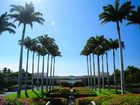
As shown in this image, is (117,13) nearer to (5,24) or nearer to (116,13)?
(116,13)

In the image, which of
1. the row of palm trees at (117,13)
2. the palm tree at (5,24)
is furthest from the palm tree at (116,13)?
the palm tree at (5,24)

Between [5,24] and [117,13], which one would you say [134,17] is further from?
[5,24]

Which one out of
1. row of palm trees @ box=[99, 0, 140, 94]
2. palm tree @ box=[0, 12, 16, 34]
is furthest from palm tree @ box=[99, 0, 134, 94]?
palm tree @ box=[0, 12, 16, 34]

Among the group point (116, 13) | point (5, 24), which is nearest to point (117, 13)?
point (116, 13)

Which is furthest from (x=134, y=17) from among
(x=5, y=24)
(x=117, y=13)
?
(x=5, y=24)

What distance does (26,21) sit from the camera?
160 feet

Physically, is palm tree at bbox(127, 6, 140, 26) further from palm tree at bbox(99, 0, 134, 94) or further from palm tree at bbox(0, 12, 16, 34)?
palm tree at bbox(0, 12, 16, 34)

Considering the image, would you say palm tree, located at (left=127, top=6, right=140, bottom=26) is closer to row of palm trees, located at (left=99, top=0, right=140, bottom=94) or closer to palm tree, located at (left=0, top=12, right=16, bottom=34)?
row of palm trees, located at (left=99, top=0, right=140, bottom=94)

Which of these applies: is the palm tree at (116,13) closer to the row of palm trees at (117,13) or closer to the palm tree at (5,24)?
the row of palm trees at (117,13)

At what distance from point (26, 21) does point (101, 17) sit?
13.8 meters

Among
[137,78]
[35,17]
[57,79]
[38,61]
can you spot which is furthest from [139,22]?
[57,79]

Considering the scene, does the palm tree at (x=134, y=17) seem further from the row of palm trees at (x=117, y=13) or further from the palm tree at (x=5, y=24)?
the palm tree at (x=5, y=24)

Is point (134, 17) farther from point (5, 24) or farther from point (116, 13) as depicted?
point (5, 24)

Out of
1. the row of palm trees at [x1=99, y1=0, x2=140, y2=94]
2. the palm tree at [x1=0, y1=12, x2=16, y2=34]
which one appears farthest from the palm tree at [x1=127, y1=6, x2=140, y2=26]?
the palm tree at [x1=0, y1=12, x2=16, y2=34]
